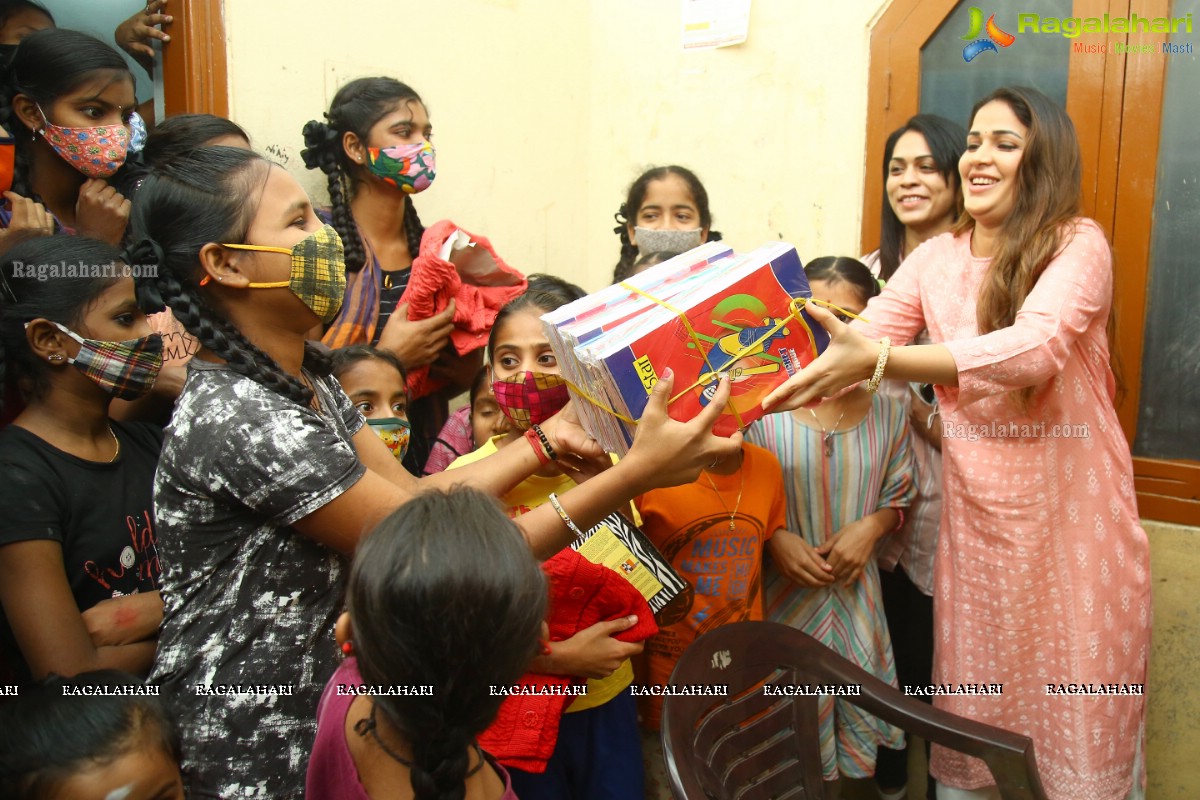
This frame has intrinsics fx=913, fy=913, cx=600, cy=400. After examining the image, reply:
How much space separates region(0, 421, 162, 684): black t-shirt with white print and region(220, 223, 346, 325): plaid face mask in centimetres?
60

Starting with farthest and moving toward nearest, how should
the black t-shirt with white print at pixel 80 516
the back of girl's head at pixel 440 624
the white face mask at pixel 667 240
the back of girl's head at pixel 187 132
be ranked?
the white face mask at pixel 667 240 → the back of girl's head at pixel 187 132 → the black t-shirt with white print at pixel 80 516 → the back of girl's head at pixel 440 624

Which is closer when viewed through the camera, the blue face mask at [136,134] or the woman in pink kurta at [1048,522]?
the woman in pink kurta at [1048,522]

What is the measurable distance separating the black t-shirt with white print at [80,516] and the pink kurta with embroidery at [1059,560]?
5.93 feet

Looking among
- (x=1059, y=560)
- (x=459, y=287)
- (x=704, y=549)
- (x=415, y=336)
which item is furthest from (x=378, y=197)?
(x=1059, y=560)

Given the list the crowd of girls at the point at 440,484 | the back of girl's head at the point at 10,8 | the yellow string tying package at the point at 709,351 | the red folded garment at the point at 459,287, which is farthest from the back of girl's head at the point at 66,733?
the back of girl's head at the point at 10,8

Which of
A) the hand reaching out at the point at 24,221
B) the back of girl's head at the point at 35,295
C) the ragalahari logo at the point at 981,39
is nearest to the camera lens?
the back of girl's head at the point at 35,295

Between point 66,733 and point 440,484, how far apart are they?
0.76 m

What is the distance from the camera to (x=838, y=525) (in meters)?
2.52

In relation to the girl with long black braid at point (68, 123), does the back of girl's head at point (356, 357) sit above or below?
below

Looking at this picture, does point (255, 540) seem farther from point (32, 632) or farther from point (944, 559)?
point (944, 559)

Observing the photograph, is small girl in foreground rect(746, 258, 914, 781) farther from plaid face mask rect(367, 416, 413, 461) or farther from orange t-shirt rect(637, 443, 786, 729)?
plaid face mask rect(367, 416, 413, 461)

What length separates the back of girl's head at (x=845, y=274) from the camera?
2.56 m

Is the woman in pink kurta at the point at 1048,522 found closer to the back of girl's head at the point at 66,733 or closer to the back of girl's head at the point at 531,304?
the back of girl's head at the point at 531,304

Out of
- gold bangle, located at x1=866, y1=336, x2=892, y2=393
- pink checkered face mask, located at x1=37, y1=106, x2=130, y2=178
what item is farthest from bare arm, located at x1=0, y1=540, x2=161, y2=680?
gold bangle, located at x1=866, y1=336, x2=892, y2=393
